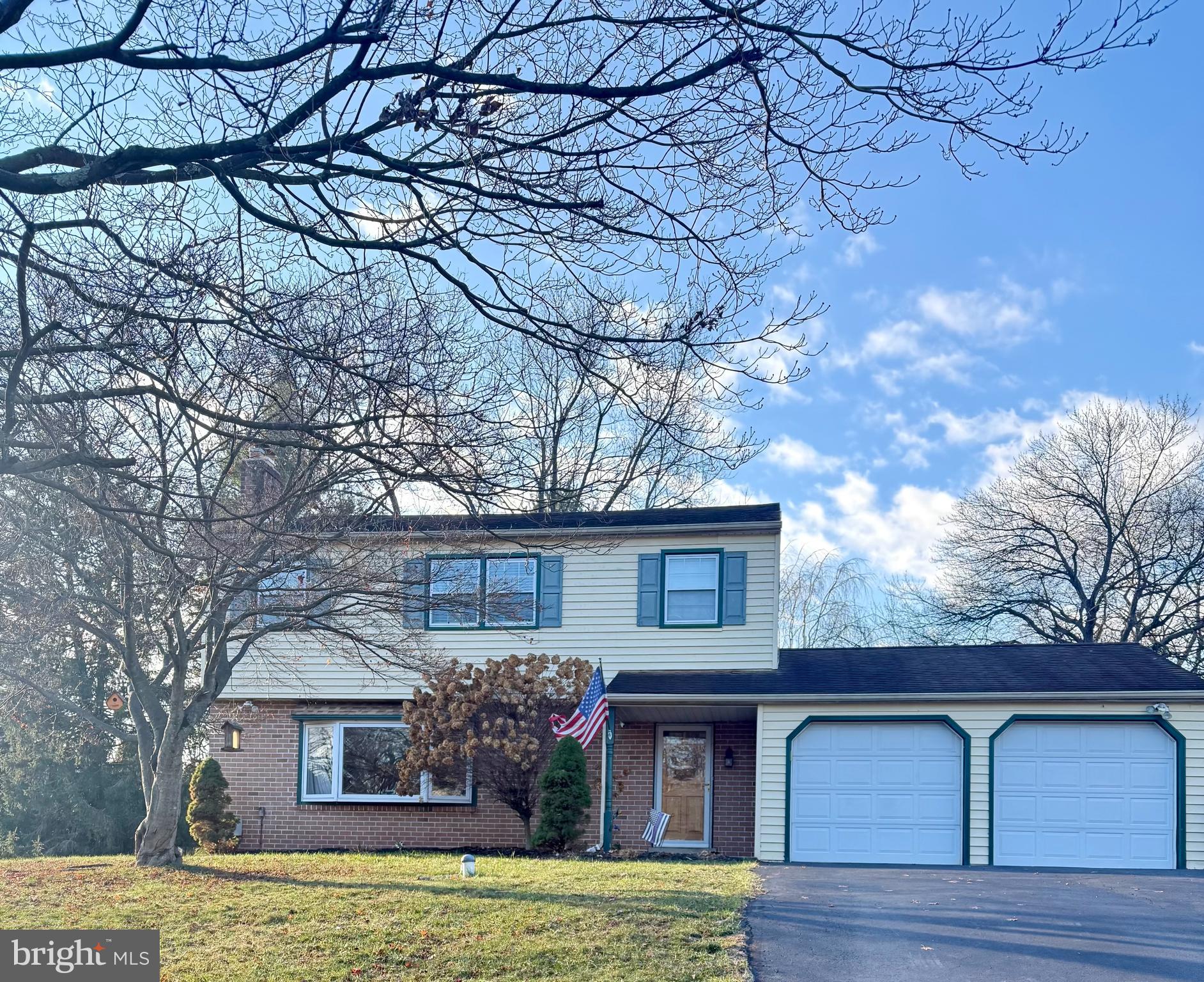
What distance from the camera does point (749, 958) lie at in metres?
7.74

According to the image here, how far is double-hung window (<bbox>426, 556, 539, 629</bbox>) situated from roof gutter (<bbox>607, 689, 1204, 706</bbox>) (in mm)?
2085

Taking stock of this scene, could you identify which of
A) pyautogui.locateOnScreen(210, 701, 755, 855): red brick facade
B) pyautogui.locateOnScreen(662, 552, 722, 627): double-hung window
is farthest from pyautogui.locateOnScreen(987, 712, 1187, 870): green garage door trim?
pyautogui.locateOnScreen(662, 552, 722, 627): double-hung window

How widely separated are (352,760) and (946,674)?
9.56 meters

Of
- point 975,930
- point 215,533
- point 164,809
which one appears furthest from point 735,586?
point 215,533

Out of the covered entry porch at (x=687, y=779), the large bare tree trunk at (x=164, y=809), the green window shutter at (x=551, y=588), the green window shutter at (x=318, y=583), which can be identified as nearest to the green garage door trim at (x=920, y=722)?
the covered entry porch at (x=687, y=779)

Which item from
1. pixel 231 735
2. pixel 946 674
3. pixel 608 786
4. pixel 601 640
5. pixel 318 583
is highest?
pixel 318 583

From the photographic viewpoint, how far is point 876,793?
53.2 ft

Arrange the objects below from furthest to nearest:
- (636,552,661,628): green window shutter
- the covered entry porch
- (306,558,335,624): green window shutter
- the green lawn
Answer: (636,552,661,628): green window shutter, the covered entry porch, (306,558,335,624): green window shutter, the green lawn

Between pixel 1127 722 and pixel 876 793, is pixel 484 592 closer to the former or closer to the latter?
pixel 876 793

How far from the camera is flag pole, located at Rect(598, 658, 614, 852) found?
1667cm

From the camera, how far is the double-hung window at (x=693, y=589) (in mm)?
18062

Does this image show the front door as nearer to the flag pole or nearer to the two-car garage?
the flag pole

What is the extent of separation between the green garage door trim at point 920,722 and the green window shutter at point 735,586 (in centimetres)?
214

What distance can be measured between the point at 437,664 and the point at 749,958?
30.2 ft
